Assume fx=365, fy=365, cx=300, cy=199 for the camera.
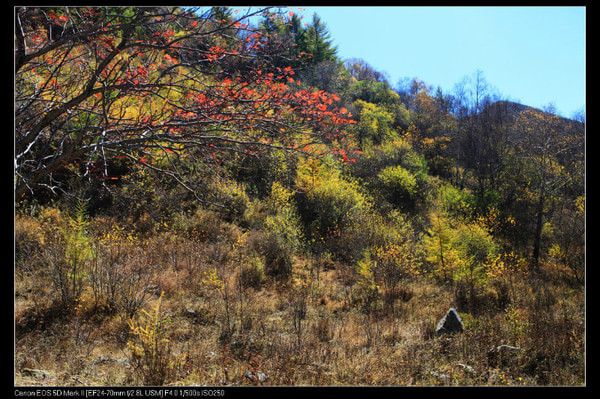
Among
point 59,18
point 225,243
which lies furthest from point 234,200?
point 59,18

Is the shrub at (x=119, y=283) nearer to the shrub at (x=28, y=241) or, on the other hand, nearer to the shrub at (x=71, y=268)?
the shrub at (x=71, y=268)

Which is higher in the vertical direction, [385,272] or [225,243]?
[225,243]

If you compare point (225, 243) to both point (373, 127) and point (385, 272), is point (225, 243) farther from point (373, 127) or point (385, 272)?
point (373, 127)

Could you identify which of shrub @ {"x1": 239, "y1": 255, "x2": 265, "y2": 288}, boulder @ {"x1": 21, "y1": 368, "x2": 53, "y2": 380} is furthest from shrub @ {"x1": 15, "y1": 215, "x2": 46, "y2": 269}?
shrub @ {"x1": 239, "y1": 255, "x2": 265, "y2": 288}

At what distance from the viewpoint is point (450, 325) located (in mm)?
7781

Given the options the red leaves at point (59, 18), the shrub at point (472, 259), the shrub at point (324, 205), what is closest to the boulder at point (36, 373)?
the red leaves at point (59, 18)

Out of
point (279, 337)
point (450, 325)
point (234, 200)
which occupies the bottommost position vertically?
point (450, 325)

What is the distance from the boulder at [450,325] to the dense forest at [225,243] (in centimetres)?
26

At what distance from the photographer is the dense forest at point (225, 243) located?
358 cm

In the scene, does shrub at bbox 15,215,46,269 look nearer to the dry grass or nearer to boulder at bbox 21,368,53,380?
the dry grass

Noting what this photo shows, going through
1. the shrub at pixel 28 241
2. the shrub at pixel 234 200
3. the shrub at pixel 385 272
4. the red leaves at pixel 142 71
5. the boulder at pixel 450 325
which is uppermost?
the red leaves at pixel 142 71

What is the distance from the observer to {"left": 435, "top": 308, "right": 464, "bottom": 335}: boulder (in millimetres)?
7668

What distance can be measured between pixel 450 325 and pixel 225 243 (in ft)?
22.5

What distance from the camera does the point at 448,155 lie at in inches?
1192
